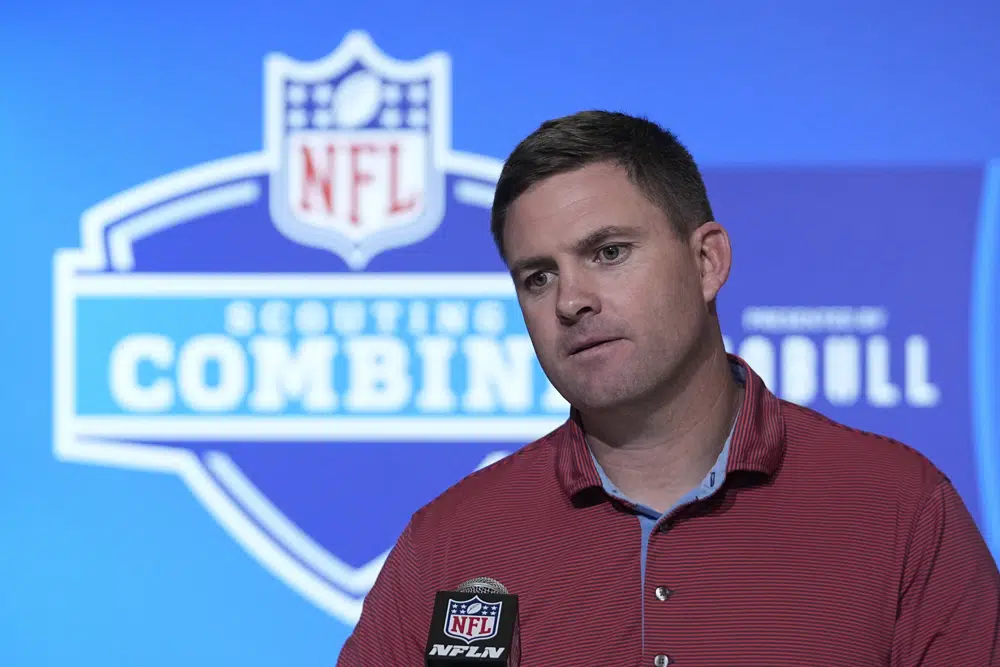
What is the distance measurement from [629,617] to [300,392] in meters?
1.44

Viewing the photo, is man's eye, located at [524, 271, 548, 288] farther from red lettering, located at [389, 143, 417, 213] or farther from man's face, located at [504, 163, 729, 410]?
red lettering, located at [389, 143, 417, 213]

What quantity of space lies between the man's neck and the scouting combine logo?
112 cm

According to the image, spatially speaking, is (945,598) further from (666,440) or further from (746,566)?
(666,440)

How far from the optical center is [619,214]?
1.32 meters

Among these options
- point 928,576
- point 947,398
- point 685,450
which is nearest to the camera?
point 928,576

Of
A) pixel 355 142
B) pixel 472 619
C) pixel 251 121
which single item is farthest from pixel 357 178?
pixel 472 619

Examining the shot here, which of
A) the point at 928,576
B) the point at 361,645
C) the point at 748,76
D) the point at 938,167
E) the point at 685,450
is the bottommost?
the point at 361,645

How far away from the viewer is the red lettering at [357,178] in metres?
2.57

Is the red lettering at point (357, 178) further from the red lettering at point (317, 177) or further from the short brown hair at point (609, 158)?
the short brown hair at point (609, 158)

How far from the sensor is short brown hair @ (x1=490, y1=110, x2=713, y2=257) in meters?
1.36

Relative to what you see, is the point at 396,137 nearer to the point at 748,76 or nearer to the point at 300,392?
the point at 300,392

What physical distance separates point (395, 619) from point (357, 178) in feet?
4.63

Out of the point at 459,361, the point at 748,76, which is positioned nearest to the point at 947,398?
the point at 748,76

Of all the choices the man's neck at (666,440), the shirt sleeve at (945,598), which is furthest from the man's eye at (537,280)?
the shirt sleeve at (945,598)
